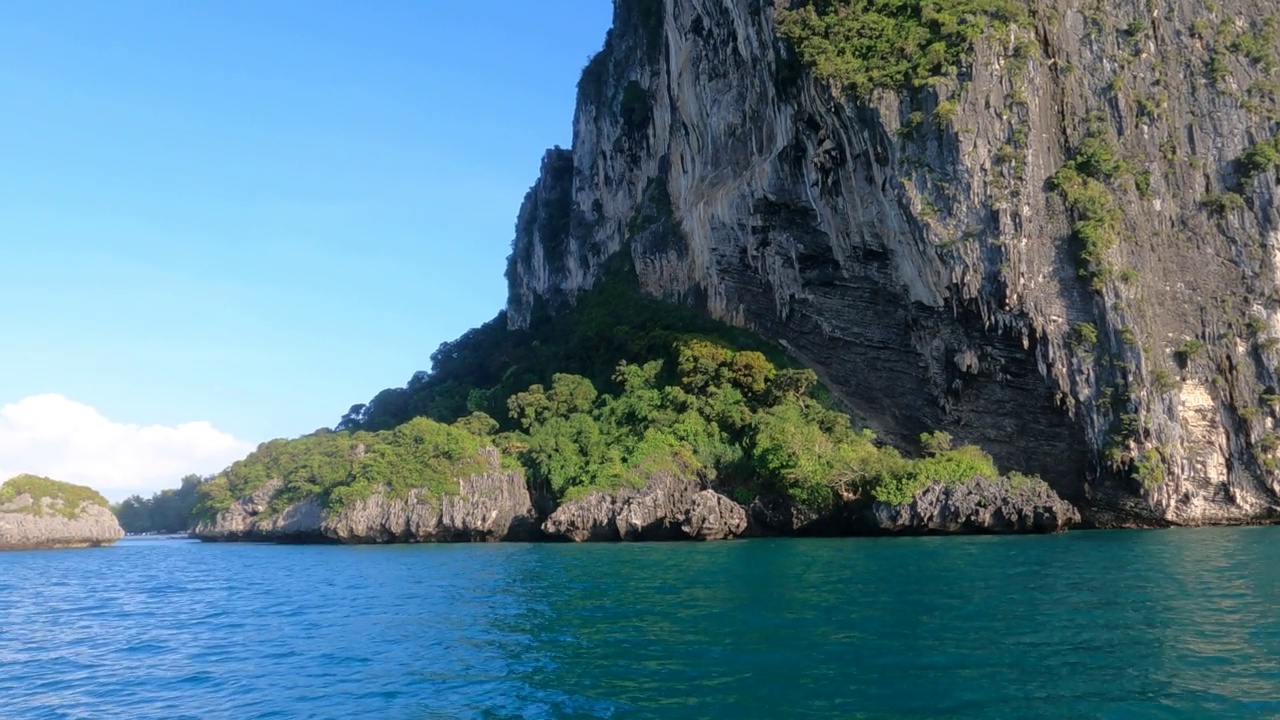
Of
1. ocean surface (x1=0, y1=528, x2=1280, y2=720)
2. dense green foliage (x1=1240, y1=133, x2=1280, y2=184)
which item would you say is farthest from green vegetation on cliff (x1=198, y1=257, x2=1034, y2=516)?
dense green foliage (x1=1240, y1=133, x2=1280, y2=184)

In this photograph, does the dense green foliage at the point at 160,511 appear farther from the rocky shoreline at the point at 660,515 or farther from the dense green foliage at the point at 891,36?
the dense green foliage at the point at 891,36

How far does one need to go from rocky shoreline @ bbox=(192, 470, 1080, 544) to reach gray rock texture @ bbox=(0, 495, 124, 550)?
2671 centimetres

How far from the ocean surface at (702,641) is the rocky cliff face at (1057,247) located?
10250 mm

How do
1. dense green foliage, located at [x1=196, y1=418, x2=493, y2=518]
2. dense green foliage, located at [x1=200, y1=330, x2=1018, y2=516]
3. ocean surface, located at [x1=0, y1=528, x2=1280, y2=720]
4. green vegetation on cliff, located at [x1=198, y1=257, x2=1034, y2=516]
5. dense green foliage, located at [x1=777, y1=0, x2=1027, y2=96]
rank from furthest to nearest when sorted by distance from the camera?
dense green foliage, located at [x1=196, y1=418, x2=493, y2=518] → dense green foliage, located at [x1=777, y1=0, x2=1027, y2=96] → green vegetation on cliff, located at [x1=198, y1=257, x2=1034, y2=516] → dense green foliage, located at [x1=200, y1=330, x2=1018, y2=516] → ocean surface, located at [x1=0, y1=528, x2=1280, y2=720]

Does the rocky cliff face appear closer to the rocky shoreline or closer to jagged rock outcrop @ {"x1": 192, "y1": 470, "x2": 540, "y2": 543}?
the rocky shoreline

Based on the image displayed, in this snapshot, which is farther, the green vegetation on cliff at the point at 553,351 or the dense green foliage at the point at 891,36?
the green vegetation on cliff at the point at 553,351

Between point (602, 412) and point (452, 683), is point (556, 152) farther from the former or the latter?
point (452, 683)

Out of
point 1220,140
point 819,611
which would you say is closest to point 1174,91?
point 1220,140

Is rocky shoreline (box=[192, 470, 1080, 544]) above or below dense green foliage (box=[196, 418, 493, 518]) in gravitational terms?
below

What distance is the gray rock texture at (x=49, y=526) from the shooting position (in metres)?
67.9

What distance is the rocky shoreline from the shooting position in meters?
35.8

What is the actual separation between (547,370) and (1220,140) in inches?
1521

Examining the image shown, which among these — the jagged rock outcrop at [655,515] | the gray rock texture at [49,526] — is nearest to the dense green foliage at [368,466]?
the jagged rock outcrop at [655,515]

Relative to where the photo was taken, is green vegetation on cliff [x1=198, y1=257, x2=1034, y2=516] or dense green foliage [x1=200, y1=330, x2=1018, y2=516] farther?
green vegetation on cliff [x1=198, y1=257, x2=1034, y2=516]
